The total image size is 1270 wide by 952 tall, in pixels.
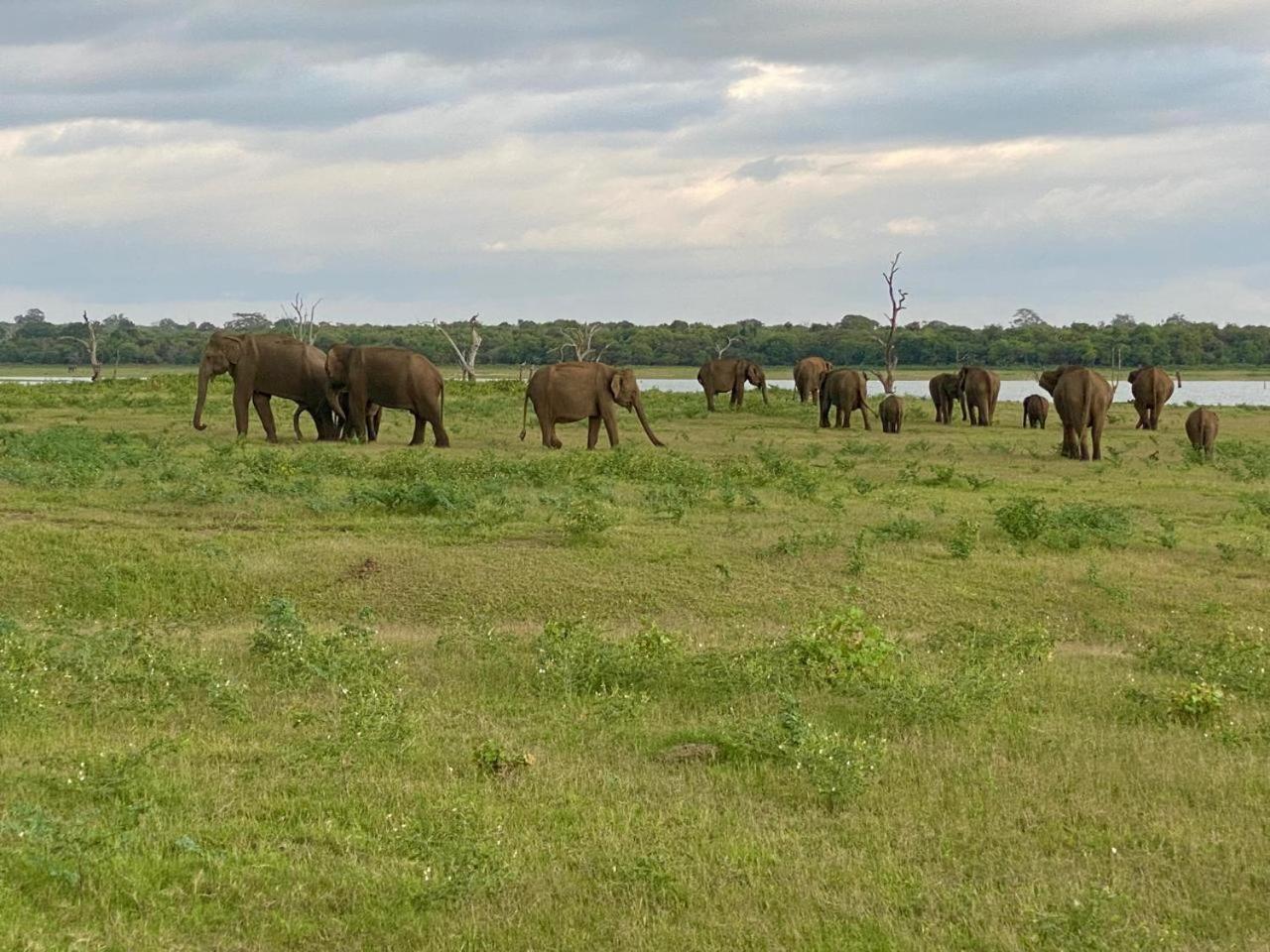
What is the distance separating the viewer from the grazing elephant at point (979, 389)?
33.2 metres

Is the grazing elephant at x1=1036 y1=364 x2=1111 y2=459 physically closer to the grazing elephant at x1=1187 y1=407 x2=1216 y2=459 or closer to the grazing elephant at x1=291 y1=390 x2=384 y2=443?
the grazing elephant at x1=1187 y1=407 x2=1216 y2=459

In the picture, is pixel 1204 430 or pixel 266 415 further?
pixel 1204 430

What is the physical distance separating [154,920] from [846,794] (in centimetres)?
317

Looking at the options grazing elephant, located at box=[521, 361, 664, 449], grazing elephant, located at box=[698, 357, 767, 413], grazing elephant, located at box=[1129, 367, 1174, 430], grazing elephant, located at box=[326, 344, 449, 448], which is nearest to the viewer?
grazing elephant, located at box=[326, 344, 449, 448]

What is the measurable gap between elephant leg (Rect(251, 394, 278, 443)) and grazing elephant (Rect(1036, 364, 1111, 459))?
42.3ft

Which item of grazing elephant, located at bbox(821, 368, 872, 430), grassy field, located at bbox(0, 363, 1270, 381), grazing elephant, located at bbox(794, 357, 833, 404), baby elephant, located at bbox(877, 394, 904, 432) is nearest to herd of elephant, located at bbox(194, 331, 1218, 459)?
baby elephant, located at bbox(877, 394, 904, 432)

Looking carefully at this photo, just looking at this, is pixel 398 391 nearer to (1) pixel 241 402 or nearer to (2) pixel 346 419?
(2) pixel 346 419

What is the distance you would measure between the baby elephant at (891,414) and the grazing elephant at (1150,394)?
16.8 feet

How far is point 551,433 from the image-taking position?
2488cm

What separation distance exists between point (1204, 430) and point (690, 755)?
20.2m

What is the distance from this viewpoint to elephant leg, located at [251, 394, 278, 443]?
2491 cm

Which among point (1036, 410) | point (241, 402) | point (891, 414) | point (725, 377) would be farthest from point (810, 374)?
point (241, 402)

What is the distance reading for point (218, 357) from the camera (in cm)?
2589

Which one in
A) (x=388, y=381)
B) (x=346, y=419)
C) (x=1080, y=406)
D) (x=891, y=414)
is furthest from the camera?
(x=891, y=414)
